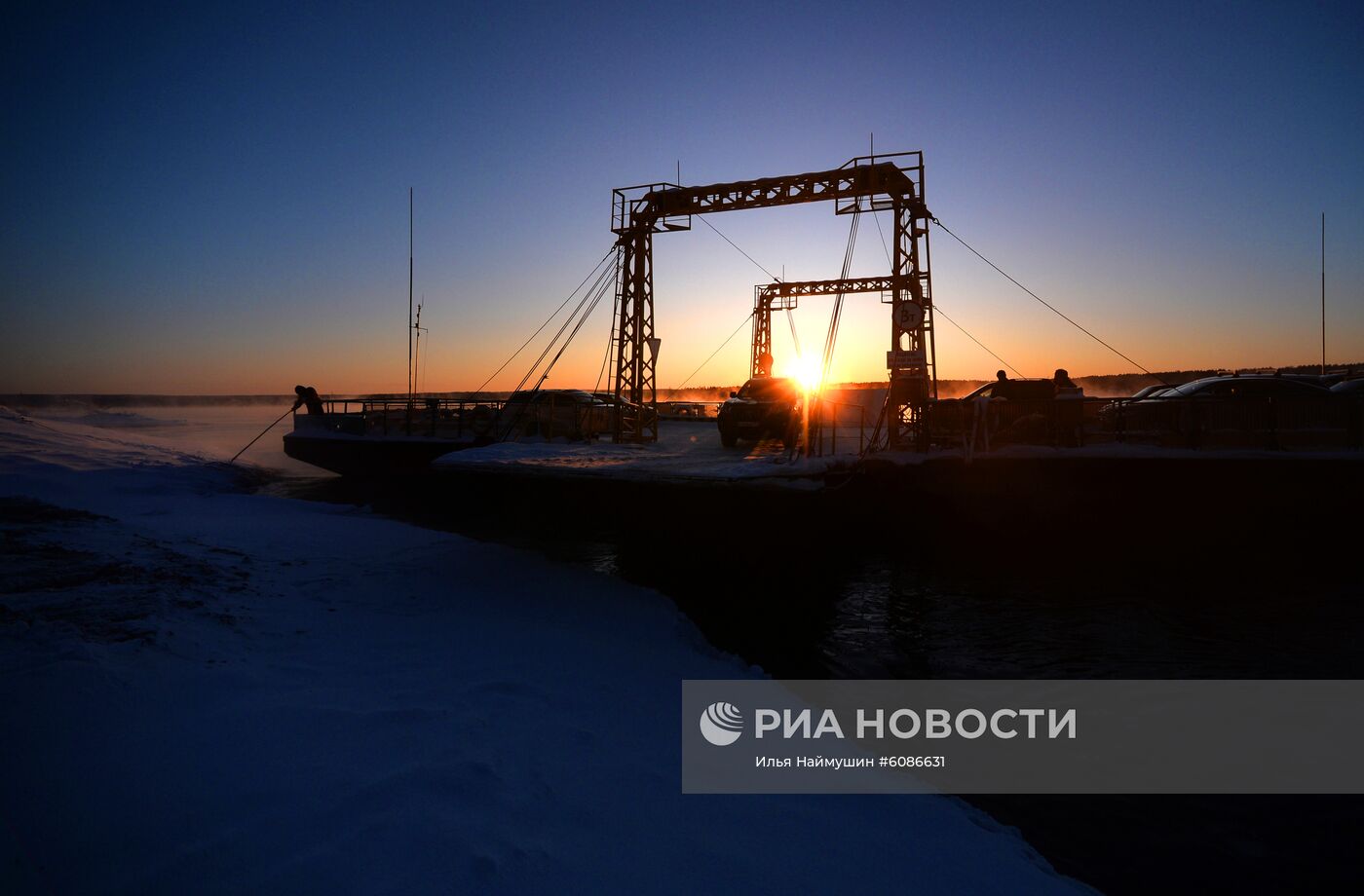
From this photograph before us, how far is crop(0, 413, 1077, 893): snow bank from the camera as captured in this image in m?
3.53

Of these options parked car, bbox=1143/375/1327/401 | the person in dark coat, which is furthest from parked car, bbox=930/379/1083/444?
the person in dark coat

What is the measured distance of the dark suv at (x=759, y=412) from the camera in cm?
1947

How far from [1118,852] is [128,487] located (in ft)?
79.6

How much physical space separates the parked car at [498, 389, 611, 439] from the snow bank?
39.6ft

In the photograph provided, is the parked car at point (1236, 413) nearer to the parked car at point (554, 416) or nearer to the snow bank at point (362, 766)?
the snow bank at point (362, 766)

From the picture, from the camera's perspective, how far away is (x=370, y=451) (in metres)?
23.6

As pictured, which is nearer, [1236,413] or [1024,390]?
[1236,413]

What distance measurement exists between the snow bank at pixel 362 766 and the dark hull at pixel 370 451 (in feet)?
43.1

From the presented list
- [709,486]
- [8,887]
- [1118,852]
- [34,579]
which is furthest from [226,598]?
[1118,852]

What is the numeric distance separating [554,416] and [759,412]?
669cm

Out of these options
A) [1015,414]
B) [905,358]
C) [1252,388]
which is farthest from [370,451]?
[1252,388]

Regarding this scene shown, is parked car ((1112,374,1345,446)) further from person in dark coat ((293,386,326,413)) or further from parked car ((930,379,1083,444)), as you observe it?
person in dark coat ((293,386,326,413))
